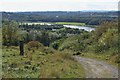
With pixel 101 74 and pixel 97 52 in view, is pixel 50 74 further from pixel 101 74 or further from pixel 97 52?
pixel 97 52

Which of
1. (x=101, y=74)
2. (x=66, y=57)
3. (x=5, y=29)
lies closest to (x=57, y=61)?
(x=66, y=57)

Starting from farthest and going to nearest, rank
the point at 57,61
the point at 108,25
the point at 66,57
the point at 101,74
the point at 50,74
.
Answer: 1. the point at 108,25
2. the point at 66,57
3. the point at 57,61
4. the point at 101,74
5. the point at 50,74

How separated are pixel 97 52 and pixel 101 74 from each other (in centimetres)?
2063

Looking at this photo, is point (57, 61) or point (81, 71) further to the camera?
point (57, 61)

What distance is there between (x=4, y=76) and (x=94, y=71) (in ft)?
20.8

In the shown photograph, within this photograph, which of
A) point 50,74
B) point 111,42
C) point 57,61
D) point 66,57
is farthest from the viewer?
point 111,42

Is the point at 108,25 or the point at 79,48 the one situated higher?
the point at 108,25

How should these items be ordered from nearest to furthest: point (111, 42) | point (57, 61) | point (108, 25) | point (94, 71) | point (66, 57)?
1. point (94, 71)
2. point (57, 61)
3. point (66, 57)
4. point (111, 42)
5. point (108, 25)

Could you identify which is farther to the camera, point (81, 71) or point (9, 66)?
point (9, 66)

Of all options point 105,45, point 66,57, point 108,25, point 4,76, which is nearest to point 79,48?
point 108,25

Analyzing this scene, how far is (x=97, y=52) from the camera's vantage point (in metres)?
39.8

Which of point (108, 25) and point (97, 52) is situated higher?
point (108, 25)

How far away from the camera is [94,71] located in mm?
20547

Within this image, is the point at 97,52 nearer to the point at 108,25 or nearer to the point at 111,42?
the point at 111,42
